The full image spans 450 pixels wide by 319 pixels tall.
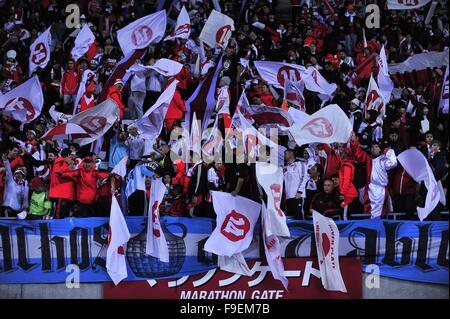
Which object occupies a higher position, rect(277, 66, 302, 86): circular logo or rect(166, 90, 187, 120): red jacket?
rect(277, 66, 302, 86): circular logo

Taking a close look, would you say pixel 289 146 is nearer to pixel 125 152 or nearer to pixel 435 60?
pixel 125 152

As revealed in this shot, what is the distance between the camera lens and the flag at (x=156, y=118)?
15227mm

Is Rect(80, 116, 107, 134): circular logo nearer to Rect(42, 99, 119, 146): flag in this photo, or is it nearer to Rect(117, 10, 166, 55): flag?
Rect(42, 99, 119, 146): flag

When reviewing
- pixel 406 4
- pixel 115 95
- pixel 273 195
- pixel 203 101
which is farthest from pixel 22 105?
pixel 406 4

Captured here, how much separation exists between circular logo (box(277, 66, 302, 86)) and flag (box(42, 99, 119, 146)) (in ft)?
10.3

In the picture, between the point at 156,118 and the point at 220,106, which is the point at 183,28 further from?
the point at 156,118

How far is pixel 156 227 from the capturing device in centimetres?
1408

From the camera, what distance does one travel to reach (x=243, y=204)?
13961 mm

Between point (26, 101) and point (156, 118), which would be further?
point (26, 101)

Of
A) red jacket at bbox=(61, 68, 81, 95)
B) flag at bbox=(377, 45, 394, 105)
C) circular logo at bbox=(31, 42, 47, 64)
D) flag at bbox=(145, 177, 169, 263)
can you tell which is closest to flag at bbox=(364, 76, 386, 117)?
flag at bbox=(377, 45, 394, 105)

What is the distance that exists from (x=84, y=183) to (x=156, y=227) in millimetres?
1357

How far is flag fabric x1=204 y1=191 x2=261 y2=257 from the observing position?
13961mm

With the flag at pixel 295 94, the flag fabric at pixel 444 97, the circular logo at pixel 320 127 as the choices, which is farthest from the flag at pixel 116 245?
the flag fabric at pixel 444 97

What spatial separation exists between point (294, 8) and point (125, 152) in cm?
762
